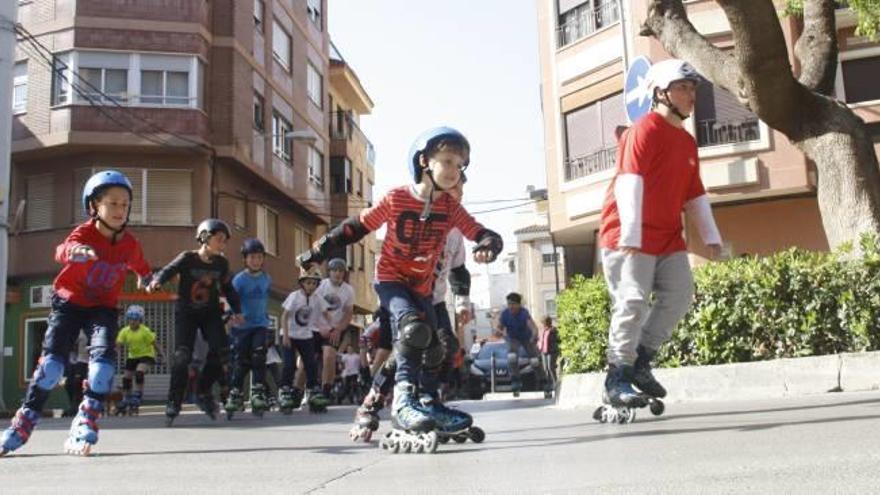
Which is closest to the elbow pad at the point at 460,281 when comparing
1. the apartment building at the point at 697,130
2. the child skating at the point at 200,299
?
the child skating at the point at 200,299

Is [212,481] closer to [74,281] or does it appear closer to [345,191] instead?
[74,281]

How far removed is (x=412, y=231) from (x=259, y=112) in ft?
84.3

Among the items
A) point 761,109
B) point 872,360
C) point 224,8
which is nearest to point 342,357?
point 224,8

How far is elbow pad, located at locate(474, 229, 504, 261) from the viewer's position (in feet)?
17.2

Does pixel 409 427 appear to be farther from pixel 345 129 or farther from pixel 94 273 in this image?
pixel 345 129

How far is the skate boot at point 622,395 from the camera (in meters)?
5.66

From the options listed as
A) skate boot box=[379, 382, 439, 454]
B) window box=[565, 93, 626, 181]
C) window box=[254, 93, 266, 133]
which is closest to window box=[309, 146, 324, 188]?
window box=[254, 93, 266, 133]

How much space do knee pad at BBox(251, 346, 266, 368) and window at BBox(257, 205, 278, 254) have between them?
1994cm

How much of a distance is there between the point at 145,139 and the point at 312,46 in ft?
41.6

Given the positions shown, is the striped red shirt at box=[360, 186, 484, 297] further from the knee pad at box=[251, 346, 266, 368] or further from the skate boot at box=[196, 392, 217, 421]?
the knee pad at box=[251, 346, 266, 368]

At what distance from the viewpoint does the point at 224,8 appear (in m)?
27.7

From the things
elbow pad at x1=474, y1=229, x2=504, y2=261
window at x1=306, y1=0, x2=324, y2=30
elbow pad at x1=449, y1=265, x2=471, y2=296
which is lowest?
elbow pad at x1=449, y1=265, x2=471, y2=296

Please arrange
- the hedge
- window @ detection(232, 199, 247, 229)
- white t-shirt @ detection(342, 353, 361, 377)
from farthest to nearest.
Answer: window @ detection(232, 199, 247, 229), white t-shirt @ detection(342, 353, 361, 377), the hedge

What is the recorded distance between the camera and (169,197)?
26188 mm
